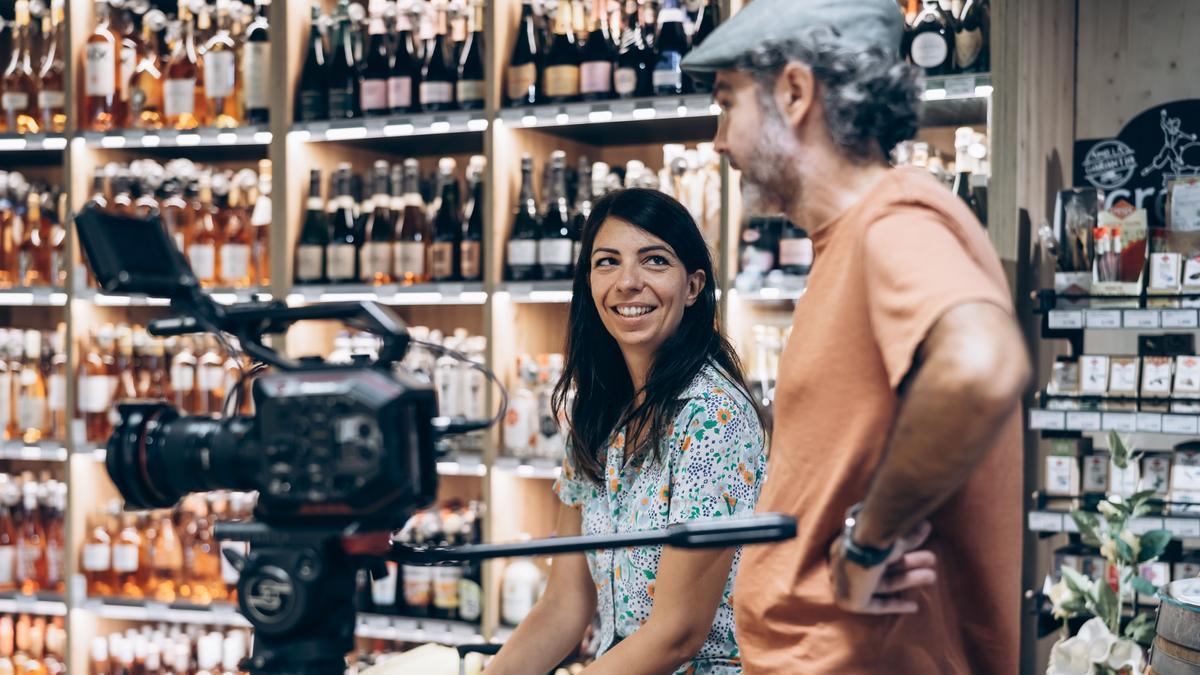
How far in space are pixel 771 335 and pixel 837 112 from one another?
2098mm

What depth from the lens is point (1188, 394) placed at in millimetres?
2648

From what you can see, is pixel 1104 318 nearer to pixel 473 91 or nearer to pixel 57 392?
pixel 473 91

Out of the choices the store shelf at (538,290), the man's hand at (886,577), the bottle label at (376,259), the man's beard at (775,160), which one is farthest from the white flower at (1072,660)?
the bottle label at (376,259)

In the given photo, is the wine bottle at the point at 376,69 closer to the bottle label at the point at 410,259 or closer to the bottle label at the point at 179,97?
the bottle label at the point at 410,259

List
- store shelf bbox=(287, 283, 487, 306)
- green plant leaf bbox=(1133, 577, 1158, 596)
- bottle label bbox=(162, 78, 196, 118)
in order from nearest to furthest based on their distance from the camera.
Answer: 1. green plant leaf bbox=(1133, 577, 1158, 596)
2. store shelf bbox=(287, 283, 487, 306)
3. bottle label bbox=(162, 78, 196, 118)

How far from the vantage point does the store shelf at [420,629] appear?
347 centimetres

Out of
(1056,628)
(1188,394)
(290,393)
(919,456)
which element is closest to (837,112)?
(919,456)

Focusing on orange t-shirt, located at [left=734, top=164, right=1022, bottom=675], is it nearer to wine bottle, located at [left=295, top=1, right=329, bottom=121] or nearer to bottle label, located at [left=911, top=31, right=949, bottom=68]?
bottle label, located at [left=911, top=31, right=949, bottom=68]

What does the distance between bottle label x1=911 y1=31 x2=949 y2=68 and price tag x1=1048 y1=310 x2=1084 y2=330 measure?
688mm

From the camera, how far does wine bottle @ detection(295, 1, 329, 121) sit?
3615mm

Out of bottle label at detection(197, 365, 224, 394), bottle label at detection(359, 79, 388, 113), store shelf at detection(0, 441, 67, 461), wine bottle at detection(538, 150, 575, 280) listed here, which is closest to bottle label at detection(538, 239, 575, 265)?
wine bottle at detection(538, 150, 575, 280)

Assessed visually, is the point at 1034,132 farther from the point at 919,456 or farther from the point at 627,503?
the point at 919,456

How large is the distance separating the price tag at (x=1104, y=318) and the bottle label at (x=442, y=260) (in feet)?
5.59

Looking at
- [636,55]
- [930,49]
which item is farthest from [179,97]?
[930,49]
